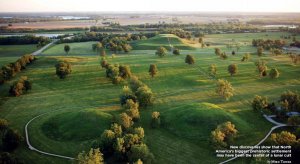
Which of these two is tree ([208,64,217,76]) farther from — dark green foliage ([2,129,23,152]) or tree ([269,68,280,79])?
dark green foliage ([2,129,23,152])

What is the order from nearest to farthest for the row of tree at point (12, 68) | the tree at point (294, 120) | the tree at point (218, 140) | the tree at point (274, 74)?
1. the tree at point (218, 140)
2. the tree at point (294, 120)
3. the tree at point (274, 74)
4. the row of tree at point (12, 68)

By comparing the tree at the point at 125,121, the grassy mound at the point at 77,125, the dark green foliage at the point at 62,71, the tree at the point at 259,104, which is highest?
the dark green foliage at the point at 62,71

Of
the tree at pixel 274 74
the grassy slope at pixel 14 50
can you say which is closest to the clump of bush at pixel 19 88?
the grassy slope at pixel 14 50

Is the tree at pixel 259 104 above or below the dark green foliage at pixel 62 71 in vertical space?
below

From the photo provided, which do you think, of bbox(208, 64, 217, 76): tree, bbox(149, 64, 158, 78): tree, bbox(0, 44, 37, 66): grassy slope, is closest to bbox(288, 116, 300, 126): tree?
bbox(208, 64, 217, 76): tree

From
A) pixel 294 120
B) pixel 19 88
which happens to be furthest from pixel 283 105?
pixel 19 88

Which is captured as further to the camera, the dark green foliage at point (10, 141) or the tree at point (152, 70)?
the tree at point (152, 70)

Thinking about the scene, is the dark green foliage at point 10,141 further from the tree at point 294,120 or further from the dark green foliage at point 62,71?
the tree at point 294,120

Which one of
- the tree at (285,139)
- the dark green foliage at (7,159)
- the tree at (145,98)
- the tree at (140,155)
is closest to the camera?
the dark green foliage at (7,159)
